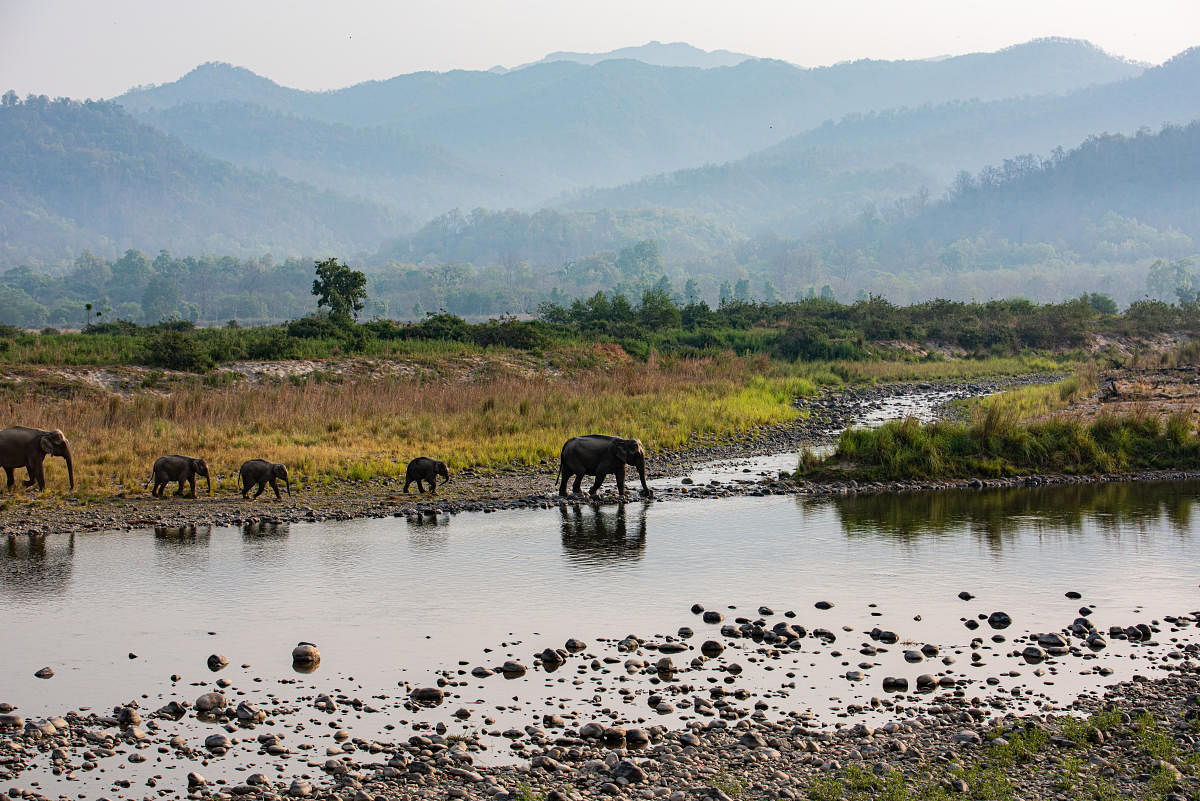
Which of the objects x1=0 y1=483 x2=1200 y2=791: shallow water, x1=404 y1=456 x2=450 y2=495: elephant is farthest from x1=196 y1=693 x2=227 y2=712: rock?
x1=404 y1=456 x2=450 y2=495: elephant

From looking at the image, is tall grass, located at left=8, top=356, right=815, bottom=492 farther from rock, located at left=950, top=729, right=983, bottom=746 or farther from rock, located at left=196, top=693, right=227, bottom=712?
rock, located at left=950, top=729, right=983, bottom=746

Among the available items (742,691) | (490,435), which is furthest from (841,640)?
(490,435)

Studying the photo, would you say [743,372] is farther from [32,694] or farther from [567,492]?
[32,694]

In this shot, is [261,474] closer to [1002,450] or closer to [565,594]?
[565,594]

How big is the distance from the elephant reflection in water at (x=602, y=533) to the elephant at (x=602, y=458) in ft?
2.52

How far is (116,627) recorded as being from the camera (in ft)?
45.6

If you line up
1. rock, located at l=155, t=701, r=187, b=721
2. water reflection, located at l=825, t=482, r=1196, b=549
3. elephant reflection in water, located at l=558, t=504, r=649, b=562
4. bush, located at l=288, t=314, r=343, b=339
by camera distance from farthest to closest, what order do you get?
bush, located at l=288, t=314, r=343, b=339 < water reflection, located at l=825, t=482, r=1196, b=549 < elephant reflection in water, located at l=558, t=504, r=649, b=562 < rock, located at l=155, t=701, r=187, b=721

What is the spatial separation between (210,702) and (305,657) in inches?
58.5

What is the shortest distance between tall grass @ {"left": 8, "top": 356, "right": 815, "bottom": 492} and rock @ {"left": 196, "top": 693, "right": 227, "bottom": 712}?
42.3 ft

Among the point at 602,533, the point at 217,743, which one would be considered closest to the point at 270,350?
the point at 602,533

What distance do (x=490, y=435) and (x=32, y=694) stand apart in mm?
18783

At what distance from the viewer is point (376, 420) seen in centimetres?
3006

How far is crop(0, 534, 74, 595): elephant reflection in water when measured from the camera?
52.0 ft

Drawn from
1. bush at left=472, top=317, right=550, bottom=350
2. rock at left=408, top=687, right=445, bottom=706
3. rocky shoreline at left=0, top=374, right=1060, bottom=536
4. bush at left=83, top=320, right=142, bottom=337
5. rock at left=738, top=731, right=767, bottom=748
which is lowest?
rock at left=738, top=731, right=767, bottom=748
